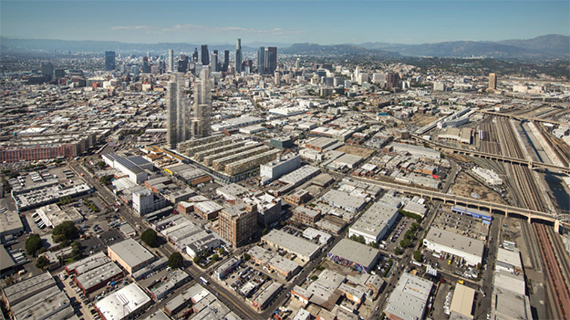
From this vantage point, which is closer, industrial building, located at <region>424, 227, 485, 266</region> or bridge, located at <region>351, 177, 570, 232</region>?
industrial building, located at <region>424, 227, 485, 266</region>

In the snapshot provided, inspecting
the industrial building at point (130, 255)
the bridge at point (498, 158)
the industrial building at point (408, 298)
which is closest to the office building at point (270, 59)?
the bridge at point (498, 158)

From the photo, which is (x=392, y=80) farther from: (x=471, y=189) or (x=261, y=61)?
(x=471, y=189)

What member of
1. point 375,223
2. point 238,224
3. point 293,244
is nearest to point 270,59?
point 375,223

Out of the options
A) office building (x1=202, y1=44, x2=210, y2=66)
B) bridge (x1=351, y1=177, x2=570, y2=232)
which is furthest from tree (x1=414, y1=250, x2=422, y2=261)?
office building (x1=202, y1=44, x2=210, y2=66)

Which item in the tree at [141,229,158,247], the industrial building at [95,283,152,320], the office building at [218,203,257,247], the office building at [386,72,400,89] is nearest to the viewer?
the industrial building at [95,283,152,320]

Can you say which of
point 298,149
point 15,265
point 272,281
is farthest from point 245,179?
point 15,265

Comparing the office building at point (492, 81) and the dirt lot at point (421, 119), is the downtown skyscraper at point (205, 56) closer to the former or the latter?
the dirt lot at point (421, 119)

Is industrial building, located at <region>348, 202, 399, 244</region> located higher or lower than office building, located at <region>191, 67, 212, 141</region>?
lower

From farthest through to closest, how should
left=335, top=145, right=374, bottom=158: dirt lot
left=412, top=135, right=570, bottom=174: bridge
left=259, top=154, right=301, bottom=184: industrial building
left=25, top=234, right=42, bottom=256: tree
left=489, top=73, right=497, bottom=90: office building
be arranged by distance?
1. left=489, top=73, right=497, bottom=90: office building
2. left=335, top=145, right=374, bottom=158: dirt lot
3. left=412, top=135, right=570, bottom=174: bridge
4. left=259, top=154, right=301, bottom=184: industrial building
5. left=25, top=234, right=42, bottom=256: tree

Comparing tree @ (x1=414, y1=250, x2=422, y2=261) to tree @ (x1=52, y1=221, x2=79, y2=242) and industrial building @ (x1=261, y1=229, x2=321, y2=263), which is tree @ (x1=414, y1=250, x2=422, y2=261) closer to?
industrial building @ (x1=261, y1=229, x2=321, y2=263)
